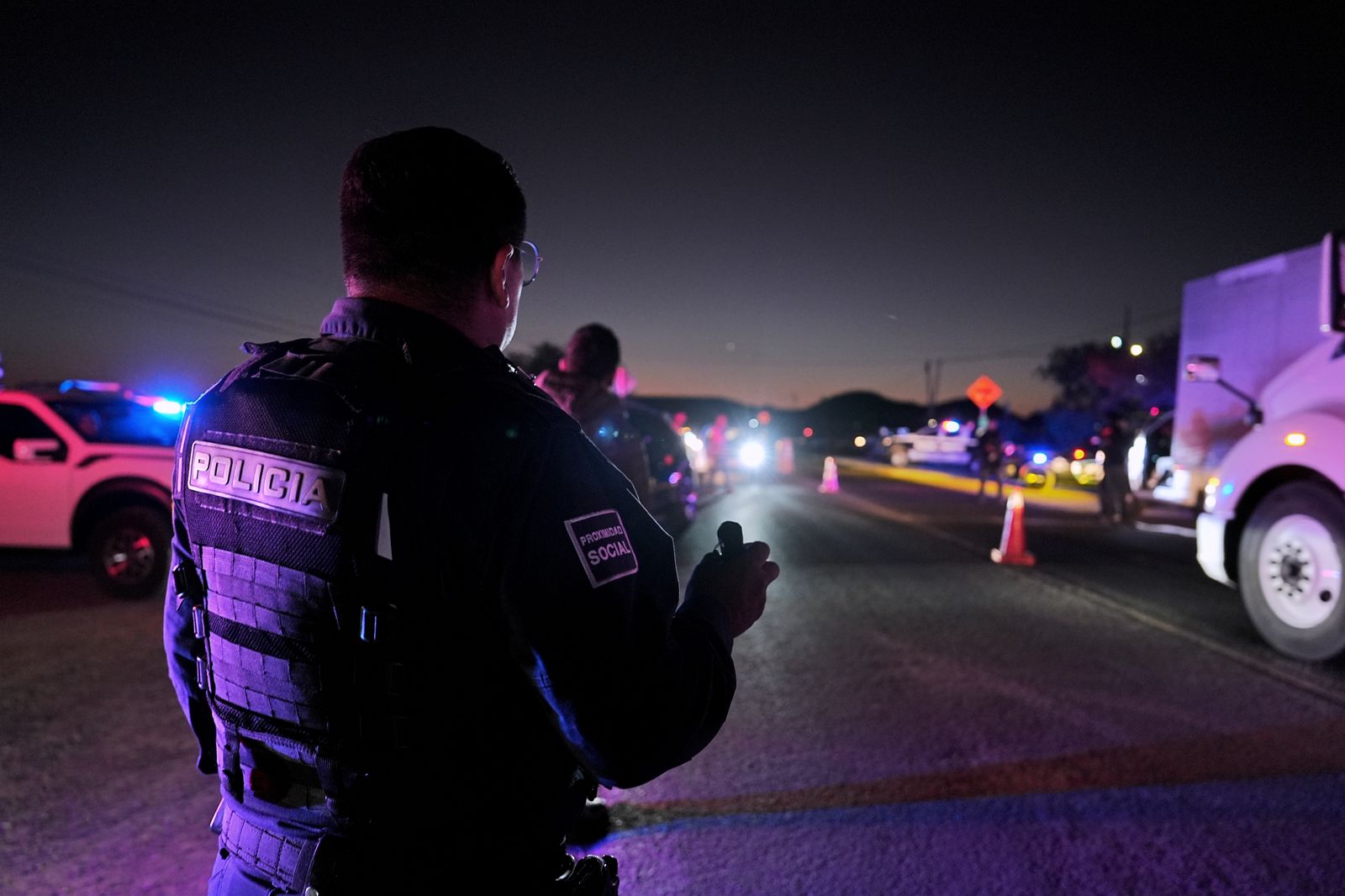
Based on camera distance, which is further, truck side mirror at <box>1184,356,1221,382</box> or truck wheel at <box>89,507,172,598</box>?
truck wheel at <box>89,507,172,598</box>

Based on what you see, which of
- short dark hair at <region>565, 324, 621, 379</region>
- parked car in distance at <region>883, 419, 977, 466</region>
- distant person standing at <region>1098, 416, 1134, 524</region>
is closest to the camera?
short dark hair at <region>565, 324, 621, 379</region>

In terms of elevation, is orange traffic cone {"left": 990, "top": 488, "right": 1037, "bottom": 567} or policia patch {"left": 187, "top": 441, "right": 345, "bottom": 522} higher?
policia patch {"left": 187, "top": 441, "right": 345, "bottom": 522}

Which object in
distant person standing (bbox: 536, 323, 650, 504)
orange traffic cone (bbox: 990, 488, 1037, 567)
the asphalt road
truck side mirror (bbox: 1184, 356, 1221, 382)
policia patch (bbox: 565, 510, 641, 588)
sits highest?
truck side mirror (bbox: 1184, 356, 1221, 382)

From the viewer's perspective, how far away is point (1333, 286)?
5.40 meters

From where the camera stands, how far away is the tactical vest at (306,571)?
115cm

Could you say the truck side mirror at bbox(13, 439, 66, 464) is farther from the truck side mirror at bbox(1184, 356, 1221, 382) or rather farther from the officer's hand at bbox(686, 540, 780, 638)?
the truck side mirror at bbox(1184, 356, 1221, 382)

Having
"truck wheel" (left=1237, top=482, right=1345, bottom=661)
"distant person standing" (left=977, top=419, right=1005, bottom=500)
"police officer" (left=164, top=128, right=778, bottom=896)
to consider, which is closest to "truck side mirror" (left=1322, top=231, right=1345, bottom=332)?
"truck wheel" (left=1237, top=482, right=1345, bottom=661)

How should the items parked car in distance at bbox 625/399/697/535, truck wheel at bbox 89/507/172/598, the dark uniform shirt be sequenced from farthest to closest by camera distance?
parked car in distance at bbox 625/399/697/535, truck wheel at bbox 89/507/172/598, the dark uniform shirt

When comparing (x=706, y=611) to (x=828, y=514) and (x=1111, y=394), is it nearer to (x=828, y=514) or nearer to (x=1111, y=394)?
(x=828, y=514)

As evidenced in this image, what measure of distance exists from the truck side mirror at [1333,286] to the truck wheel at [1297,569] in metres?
1.04

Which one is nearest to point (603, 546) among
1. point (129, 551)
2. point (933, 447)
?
point (129, 551)

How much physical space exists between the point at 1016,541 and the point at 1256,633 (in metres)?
3.41

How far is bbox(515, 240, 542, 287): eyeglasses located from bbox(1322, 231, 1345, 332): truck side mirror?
586 cm

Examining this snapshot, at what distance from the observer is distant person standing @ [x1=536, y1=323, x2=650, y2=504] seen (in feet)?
14.1
